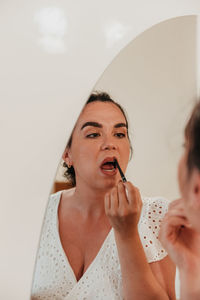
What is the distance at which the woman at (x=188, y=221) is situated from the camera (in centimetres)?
48

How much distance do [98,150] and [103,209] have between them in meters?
0.08

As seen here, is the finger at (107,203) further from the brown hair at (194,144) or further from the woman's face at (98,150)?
the brown hair at (194,144)

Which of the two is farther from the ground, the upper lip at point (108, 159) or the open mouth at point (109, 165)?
the upper lip at point (108, 159)

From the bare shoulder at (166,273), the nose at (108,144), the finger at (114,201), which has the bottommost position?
the bare shoulder at (166,273)

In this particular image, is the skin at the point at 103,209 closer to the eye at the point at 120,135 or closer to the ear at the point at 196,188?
the eye at the point at 120,135

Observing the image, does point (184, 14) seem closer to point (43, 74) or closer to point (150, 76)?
point (150, 76)

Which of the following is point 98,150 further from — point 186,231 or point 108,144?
point 186,231

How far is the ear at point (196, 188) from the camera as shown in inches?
18.6

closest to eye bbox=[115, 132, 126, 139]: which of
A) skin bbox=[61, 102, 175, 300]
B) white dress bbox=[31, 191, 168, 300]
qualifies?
skin bbox=[61, 102, 175, 300]

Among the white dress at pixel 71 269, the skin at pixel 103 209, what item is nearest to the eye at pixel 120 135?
the skin at pixel 103 209

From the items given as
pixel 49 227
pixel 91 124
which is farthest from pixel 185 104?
pixel 49 227

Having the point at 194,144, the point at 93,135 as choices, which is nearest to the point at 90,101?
the point at 93,135

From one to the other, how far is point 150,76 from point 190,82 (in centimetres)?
7

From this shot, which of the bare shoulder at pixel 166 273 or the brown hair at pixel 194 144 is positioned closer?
the brown hair at pixel 194 144
